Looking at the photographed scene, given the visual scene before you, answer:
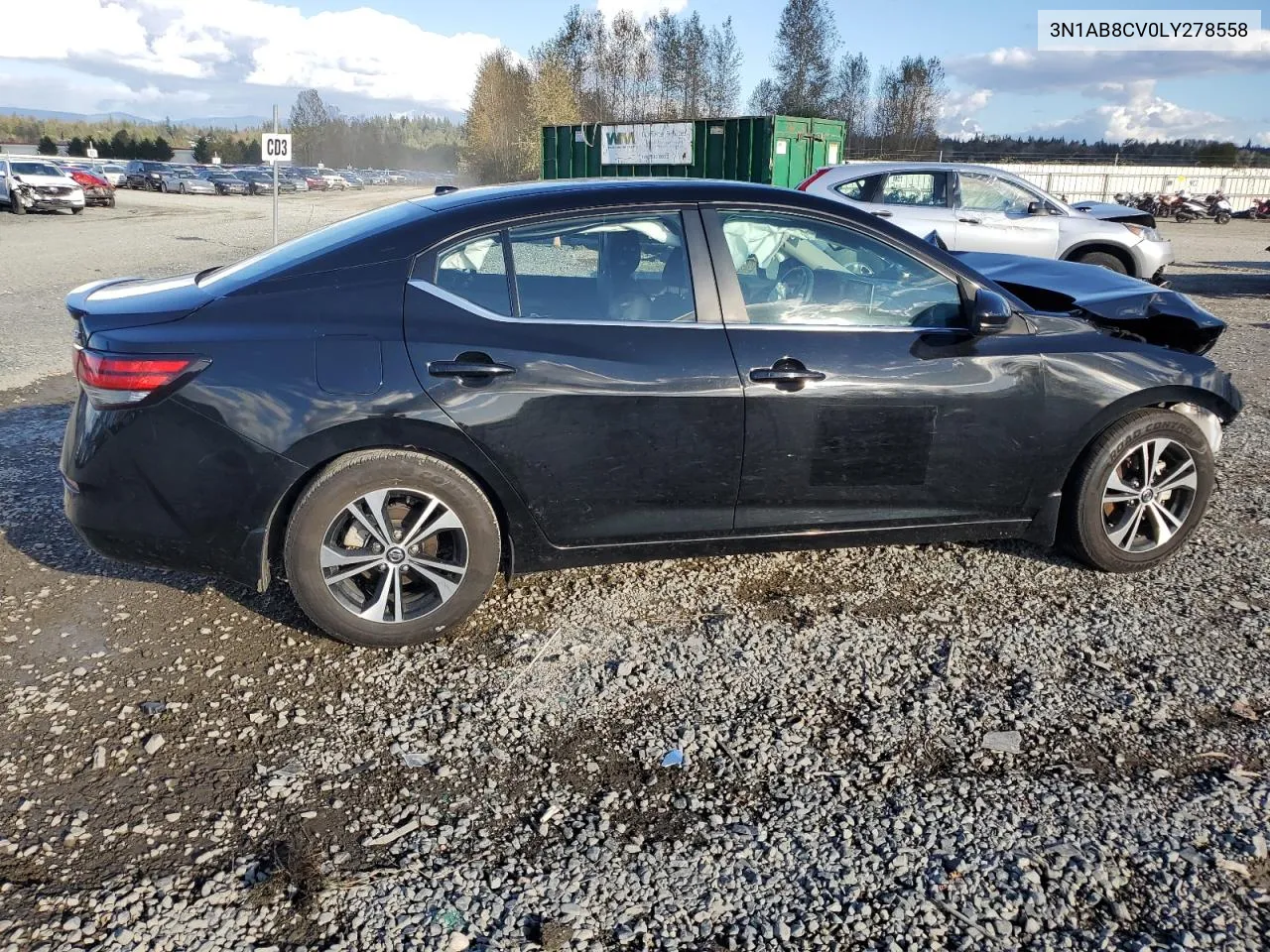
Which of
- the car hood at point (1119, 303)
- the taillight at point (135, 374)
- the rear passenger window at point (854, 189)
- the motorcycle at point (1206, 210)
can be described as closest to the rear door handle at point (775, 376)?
the car hood at point (1119, 303)

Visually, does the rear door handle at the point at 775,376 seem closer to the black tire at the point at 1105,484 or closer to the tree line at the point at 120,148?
the black tire at the point at 1105,484


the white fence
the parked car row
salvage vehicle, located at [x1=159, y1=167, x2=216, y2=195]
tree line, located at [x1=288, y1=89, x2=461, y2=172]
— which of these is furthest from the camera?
tree line, located at [x1=288, y1=89, x2=461, y2=172]

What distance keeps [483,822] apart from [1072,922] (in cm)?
151

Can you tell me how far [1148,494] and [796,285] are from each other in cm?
183

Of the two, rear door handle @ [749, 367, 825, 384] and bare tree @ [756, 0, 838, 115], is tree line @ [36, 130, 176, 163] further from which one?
rear door handle @ [749, 367, 825, 384]

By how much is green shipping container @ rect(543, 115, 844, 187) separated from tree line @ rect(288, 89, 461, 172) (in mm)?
96315

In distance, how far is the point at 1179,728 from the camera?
312 cm

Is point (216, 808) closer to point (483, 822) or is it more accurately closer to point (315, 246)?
point (483, 822)

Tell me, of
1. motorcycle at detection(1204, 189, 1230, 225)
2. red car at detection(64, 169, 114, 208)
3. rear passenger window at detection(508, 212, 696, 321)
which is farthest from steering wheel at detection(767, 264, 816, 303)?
motorcycle at detection(1204, 189, 1230, 225)

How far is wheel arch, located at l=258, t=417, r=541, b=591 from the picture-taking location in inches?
132

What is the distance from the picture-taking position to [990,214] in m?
11.3

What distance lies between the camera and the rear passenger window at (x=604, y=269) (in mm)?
3584

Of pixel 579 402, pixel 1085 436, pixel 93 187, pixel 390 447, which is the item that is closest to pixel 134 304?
pixel 390 447

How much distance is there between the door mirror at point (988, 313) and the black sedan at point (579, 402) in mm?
13
